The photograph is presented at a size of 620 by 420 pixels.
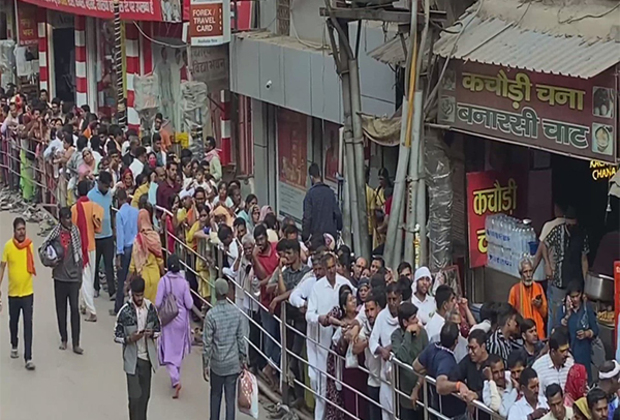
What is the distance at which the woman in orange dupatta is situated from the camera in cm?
1435

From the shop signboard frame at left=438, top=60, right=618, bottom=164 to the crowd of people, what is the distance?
3.84 ft

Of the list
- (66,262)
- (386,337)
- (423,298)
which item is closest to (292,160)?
(66,262)

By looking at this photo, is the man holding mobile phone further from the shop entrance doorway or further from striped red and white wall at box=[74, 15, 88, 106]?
the shop entrance doorway

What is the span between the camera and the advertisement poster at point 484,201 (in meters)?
14.2

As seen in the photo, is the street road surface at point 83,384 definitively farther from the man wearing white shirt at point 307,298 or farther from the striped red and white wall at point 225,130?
the striped red and white wall at point 225,130

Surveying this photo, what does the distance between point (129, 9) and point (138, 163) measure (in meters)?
7.61

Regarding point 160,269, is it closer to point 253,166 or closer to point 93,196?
point 93,196

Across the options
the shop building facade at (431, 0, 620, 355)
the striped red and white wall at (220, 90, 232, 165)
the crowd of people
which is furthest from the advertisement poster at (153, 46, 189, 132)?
the shop building facade at (431, 0, 620, 355)

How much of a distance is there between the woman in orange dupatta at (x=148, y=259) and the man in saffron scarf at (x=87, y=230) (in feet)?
3.72

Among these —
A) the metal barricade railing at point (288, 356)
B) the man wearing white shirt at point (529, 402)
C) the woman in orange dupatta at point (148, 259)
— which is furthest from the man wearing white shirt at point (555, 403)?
the woman in orange dupatta at point (148, 259)

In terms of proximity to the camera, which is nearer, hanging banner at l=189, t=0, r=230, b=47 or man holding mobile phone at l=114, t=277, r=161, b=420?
man holding mobile phone at l=114, t=277, r=161, b=420

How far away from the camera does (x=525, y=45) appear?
12883 mm

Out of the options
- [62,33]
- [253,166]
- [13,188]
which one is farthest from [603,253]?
[62,33]

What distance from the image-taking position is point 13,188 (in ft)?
78.5
